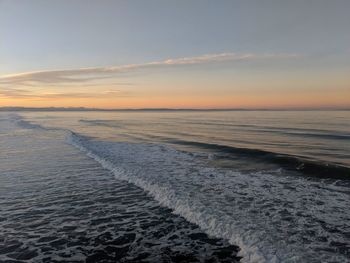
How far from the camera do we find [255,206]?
10.6 m

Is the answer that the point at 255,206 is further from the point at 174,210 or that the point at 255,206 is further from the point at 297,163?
the point at 297,163

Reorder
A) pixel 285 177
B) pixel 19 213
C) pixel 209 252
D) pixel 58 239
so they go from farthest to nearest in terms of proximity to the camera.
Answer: pixel 285 177 → pixel 19 213 → pixel 58 239 → pixel 209 252

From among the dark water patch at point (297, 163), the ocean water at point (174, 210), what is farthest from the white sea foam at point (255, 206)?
the dark water patch at point (297, 163)

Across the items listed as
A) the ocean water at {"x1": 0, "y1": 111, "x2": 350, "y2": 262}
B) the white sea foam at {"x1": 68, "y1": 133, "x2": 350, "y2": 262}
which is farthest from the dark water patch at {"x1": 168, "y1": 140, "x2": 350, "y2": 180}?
the white sea foam at {"x1": 68, "y1": 133, "x2": 350, "y2": 262}

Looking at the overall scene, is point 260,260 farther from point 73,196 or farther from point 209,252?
point 73,196

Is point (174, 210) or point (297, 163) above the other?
point (297, 163)

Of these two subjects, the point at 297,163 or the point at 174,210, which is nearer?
the point at 174,210

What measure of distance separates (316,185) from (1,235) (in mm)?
11099

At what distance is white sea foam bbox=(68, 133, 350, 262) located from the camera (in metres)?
7.51

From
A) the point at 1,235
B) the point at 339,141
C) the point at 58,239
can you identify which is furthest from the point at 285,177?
the point at 339,141

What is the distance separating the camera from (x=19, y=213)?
10008mm

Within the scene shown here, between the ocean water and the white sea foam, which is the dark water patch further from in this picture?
the white sea foam

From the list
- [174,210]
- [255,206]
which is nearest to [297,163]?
[255,206]

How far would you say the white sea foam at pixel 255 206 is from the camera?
24.6ft
